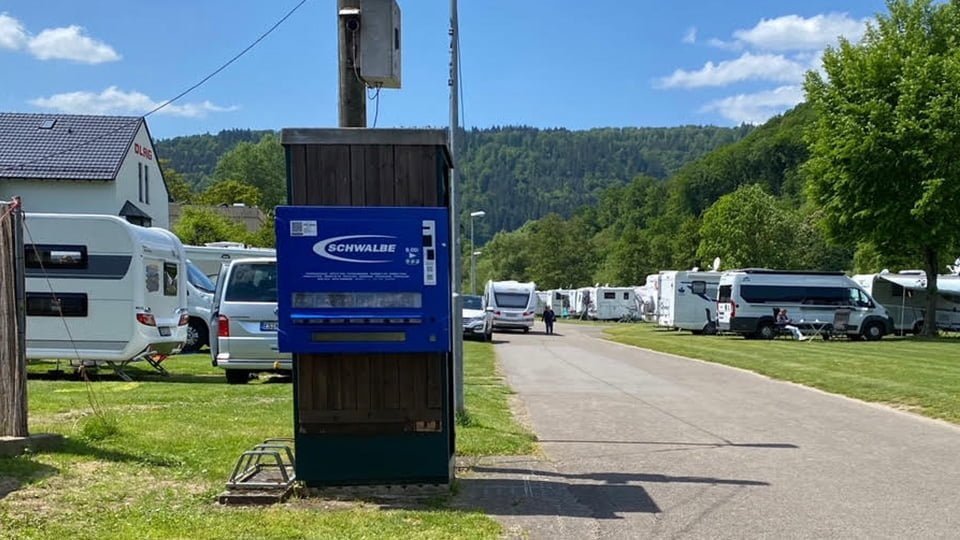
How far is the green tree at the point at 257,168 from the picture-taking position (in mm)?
107125

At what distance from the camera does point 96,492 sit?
230 inches

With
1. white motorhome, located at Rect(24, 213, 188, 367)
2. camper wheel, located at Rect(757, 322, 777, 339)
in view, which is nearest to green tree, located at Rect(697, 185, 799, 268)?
camper wheel, located at Rect(757, 322, 777, 339)

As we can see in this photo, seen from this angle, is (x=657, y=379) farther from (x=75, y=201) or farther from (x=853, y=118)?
(x=75, y=201)

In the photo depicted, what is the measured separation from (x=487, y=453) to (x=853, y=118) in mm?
32713

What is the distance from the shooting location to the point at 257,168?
10800 cm

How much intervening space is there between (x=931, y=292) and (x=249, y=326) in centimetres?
3104

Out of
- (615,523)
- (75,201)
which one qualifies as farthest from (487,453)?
(75,201)

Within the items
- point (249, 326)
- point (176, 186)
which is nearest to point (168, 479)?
point (249, 326)

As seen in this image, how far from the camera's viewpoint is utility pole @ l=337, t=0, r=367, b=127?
686 centimetres

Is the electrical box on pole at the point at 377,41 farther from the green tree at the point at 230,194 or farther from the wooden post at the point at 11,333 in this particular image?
the green tree at the point at 230,194

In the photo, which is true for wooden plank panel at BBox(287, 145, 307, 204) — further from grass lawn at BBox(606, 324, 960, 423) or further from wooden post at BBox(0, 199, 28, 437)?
grass lawn at BBox(606, 324, 960, 423)

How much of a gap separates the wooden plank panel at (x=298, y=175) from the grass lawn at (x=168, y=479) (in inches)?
86.2

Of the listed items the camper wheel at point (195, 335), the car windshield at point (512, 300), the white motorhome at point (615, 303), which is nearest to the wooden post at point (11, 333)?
the camper wheel at point (195, 335)

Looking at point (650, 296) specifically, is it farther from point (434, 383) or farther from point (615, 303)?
point (434, 383)
